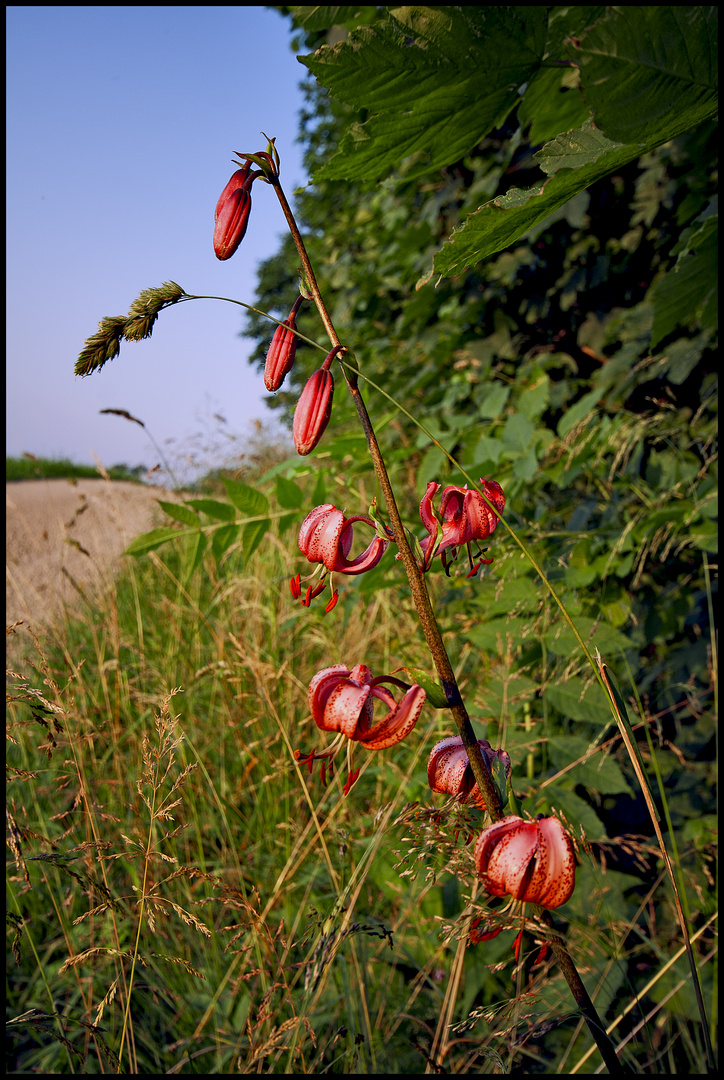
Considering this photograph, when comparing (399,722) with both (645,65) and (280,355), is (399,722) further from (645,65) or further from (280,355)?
(645,65)

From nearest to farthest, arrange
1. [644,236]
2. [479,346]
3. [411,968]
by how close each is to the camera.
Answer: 1. [411,968]
2. [644,236]
3. [479,346]

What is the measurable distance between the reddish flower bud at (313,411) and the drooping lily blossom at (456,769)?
320 millimetres

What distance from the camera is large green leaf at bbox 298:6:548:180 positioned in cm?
61

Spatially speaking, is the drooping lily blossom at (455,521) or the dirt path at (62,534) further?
the dirt path at (62,534)

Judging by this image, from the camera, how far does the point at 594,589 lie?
188cm

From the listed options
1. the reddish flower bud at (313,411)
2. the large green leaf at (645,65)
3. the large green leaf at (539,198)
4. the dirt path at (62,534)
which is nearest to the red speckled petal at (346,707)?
the reddish flower bud at (313,411)

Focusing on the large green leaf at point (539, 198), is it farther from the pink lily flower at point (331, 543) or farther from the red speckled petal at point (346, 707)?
the red speckled petal at point (346, 707)

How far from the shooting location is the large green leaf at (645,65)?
0.48 m

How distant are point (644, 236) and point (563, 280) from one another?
12.2 inches

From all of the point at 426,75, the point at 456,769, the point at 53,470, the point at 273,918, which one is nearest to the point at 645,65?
the point at 426,75

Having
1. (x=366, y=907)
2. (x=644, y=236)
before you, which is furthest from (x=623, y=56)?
(x=644, y=236)

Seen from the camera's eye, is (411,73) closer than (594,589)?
Yes

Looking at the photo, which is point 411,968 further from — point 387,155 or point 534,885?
point 387,155

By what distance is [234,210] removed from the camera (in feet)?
2.10
